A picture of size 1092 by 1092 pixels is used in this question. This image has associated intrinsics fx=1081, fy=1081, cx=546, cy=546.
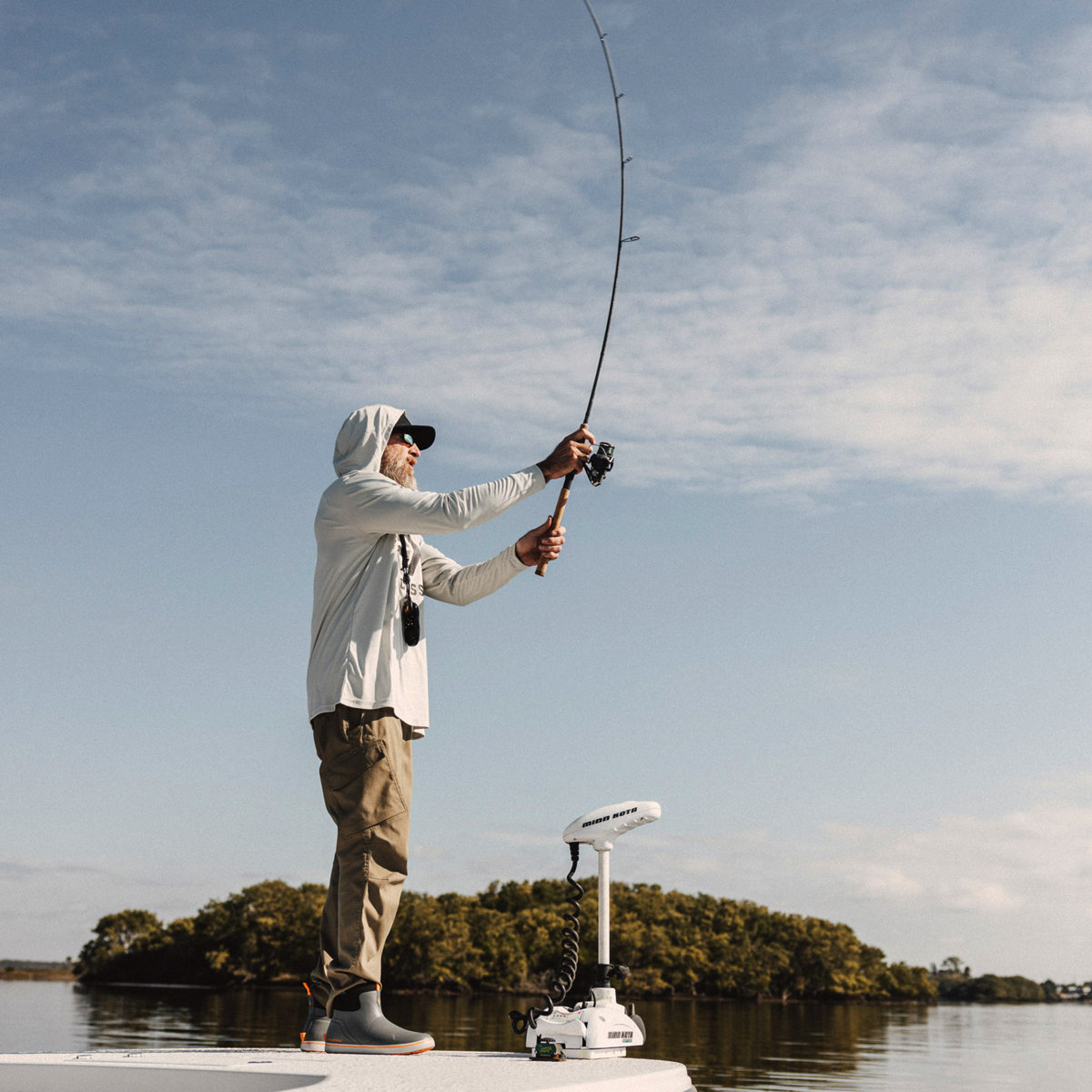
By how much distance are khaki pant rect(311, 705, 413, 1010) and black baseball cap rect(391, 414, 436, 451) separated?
130 cm

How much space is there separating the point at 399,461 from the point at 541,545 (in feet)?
2.36

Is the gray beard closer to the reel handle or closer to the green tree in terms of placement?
the reel handle

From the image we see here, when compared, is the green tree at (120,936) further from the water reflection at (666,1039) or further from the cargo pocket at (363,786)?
the cargo pocket at (363,786)

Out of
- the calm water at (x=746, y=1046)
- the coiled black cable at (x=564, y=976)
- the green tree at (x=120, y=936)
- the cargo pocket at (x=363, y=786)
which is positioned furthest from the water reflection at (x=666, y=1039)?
the green tree at (x=120, y=936)

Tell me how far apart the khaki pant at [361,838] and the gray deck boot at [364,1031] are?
5cm

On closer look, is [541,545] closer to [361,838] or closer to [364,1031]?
[361,838]

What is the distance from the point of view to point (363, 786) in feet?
13.2

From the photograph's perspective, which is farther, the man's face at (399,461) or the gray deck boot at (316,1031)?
the man's face at (399,461)

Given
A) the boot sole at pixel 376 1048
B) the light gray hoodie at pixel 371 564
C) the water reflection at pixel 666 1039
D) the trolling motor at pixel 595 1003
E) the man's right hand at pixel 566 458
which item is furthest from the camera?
the water reflection at pixel 666 1039

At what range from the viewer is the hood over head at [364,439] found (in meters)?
4.54

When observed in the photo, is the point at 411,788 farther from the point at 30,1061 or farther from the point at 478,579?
the point at 30,1061

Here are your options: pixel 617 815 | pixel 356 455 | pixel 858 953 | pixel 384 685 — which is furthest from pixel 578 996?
pixel 858 953

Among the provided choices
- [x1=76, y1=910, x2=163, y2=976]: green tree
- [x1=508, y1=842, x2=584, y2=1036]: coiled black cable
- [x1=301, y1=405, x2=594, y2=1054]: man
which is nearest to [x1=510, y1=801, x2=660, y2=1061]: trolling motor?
[x1=508, y1=842, x2=584, y2=1036]: coiled black cable

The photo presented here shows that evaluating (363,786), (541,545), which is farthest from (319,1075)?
(541,545)
